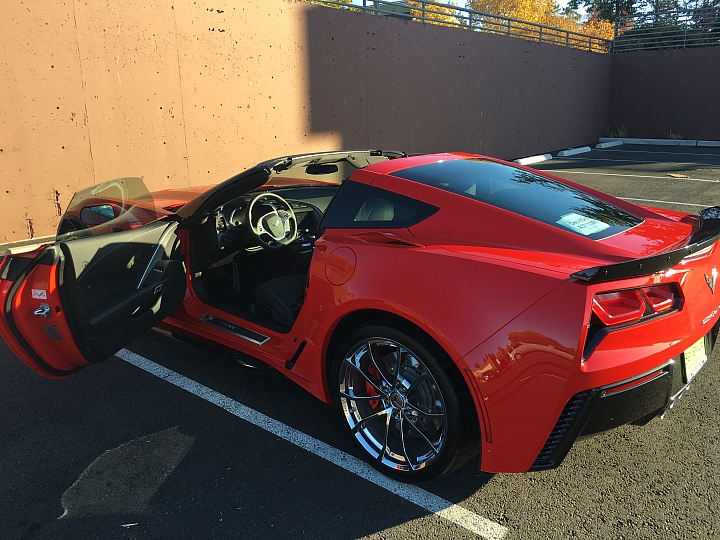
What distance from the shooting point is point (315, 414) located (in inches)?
127

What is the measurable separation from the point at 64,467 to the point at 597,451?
8.68 feet

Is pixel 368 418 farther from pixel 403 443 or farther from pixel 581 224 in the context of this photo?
pixel 581 224

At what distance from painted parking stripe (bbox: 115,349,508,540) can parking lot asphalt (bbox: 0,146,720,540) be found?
0.03m

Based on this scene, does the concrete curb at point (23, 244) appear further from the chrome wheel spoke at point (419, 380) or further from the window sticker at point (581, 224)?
the window sticker at point (581, 224)

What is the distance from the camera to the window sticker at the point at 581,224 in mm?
2566

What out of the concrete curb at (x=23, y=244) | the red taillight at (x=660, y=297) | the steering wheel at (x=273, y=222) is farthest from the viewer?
the concrete curb at (x=23, y=244)

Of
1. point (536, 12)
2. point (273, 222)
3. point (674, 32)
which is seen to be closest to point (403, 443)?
point (273, 222)

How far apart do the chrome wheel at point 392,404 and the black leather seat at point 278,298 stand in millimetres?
701

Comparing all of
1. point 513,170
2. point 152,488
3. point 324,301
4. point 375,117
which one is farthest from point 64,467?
point 375,117

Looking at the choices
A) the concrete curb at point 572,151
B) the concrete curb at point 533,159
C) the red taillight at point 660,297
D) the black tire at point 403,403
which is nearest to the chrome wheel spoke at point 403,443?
the black tire at point 403,403

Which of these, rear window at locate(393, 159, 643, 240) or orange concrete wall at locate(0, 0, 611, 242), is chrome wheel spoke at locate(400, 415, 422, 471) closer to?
rear window at locate(393, 159, 643, 240)

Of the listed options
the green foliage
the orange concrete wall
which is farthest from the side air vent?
the green foliage

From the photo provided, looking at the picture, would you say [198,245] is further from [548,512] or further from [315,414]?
[548,512]

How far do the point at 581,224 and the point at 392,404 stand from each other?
4.01 ft
